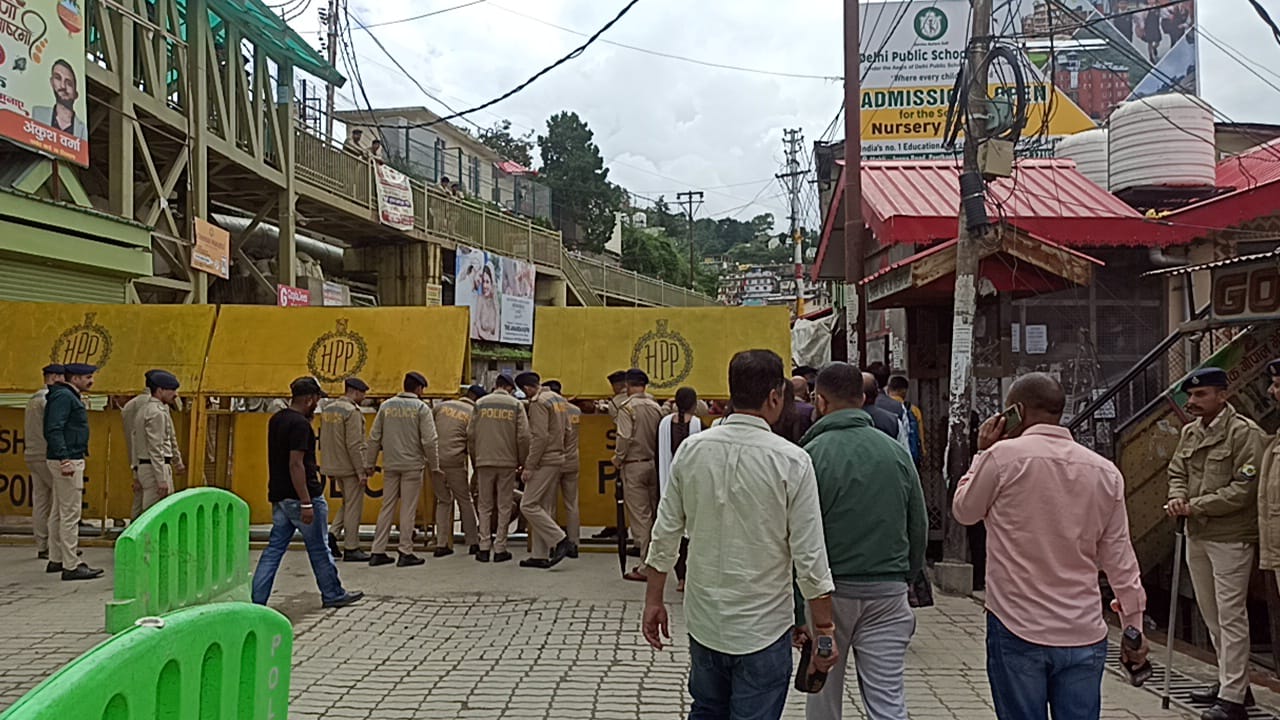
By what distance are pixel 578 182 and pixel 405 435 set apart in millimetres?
43099

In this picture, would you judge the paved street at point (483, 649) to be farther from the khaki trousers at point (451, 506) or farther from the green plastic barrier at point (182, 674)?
the green plastic barrier at point (182, 674)

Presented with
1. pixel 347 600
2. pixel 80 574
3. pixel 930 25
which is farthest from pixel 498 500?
pixel 930 25

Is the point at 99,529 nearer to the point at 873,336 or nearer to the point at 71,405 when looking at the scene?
the point at 71,405

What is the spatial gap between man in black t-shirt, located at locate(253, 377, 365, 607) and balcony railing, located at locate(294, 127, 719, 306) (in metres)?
14.1

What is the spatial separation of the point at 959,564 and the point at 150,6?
1556cm

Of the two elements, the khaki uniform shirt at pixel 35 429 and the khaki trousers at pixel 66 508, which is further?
the khaki uniform shirt at pixel 35 429

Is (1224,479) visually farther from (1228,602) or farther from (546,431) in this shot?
(546,431)

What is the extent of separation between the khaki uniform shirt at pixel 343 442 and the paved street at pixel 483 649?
1048mm

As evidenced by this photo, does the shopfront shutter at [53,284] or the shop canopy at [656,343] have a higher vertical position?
the shopfront shutter at [53,284]

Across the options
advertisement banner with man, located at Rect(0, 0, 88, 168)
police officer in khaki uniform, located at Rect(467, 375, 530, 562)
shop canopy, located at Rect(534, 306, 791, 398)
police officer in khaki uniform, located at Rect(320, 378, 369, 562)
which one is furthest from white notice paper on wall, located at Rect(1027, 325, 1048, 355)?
advertisement banner with man, located at Rect(0, 0, 88, 168)

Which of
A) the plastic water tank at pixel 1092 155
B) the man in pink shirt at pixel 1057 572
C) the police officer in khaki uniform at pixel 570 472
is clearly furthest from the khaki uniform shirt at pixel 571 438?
the plastic water tank at pixel 1092 155

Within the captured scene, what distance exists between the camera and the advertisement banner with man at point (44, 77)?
1184cm

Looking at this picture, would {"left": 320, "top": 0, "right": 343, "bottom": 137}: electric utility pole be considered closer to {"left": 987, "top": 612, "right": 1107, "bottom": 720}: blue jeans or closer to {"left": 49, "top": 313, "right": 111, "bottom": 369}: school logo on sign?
{"left": 49, "top": 313, "right": 111, "bottom": 369}: school logo on sign

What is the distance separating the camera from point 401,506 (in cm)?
984
